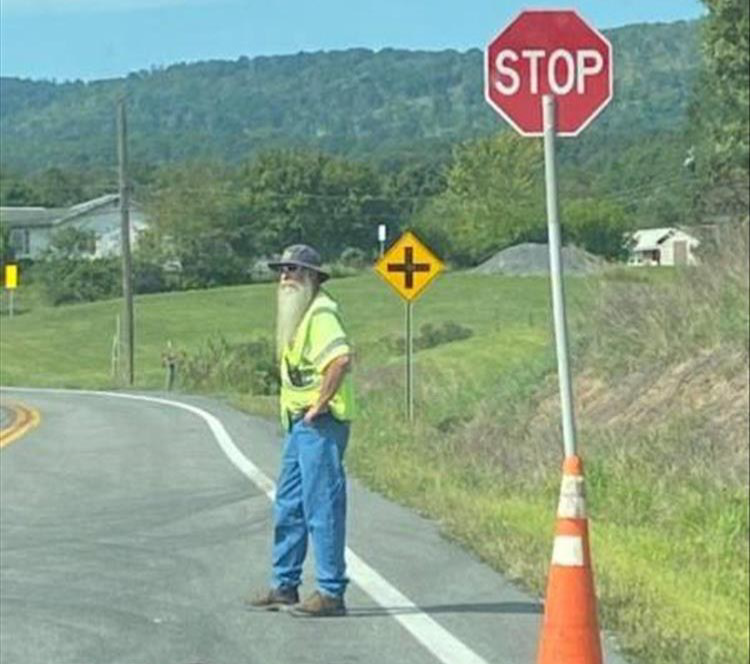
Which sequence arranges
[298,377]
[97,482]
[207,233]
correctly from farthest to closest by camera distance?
1. [207,233]
2. [97,482]
3. [298,377]

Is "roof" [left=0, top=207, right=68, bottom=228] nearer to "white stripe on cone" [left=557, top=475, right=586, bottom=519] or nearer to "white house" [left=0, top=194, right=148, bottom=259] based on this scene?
"white house" [left=0, top=194, right=148, bottom=259]

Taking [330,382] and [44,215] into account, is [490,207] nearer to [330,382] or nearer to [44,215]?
[44,215]

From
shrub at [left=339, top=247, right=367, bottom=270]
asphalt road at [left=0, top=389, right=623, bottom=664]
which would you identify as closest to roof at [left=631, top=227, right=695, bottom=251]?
shrub at [left=339, top=247, right=367, bottom=270]

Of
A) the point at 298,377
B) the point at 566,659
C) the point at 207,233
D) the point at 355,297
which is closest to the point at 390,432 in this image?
the point at 298,377

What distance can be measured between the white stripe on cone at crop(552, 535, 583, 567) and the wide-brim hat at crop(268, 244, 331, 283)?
2915mm

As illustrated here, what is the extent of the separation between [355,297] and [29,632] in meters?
76.7

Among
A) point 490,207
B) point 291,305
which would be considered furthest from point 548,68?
point 490,207

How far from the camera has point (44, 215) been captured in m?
142

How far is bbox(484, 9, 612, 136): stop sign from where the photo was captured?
9.34m

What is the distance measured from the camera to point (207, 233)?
11006cm

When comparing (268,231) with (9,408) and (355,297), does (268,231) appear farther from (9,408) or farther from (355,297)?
(9,408)

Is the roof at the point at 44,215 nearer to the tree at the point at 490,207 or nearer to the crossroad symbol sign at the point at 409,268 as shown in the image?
the tree at the point at 490,207

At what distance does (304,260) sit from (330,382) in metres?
0.69

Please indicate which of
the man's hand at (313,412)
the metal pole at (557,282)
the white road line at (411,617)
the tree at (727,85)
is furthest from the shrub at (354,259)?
the metal pole at (557,282)
